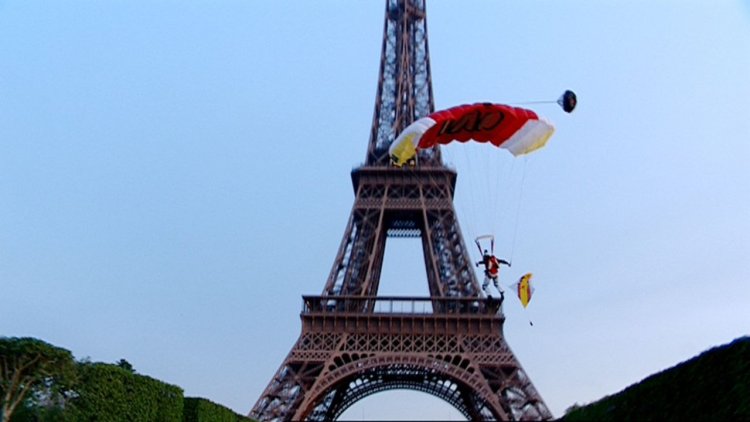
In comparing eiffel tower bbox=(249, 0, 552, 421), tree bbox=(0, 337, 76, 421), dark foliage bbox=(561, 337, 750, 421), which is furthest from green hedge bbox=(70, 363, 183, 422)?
dark foliage bbox=(561, 337, 750, 421)

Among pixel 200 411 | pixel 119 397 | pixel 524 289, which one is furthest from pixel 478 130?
pixel 200 411

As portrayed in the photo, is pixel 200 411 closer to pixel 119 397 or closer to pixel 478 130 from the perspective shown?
pixel 119 397

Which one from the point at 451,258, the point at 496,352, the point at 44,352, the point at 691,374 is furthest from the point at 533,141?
the point at 451,258

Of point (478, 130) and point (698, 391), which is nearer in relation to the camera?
point (698, 391)

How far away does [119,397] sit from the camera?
2125cm

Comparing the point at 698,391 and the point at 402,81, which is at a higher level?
the point at 402,81

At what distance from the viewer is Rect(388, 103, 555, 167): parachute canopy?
1725cm

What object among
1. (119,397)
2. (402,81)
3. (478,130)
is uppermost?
(402,81)

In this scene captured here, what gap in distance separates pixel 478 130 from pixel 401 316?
62.6ft

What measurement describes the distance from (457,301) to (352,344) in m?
5.52

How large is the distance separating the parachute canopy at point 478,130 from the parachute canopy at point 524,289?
3308mm

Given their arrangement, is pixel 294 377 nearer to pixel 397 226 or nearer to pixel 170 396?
pixel 170 396

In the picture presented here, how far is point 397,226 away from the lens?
43.1 m

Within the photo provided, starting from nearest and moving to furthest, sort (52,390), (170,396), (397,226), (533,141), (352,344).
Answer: (533,141) < (52,390) < (170,396) < (352,344) < (397,226)
